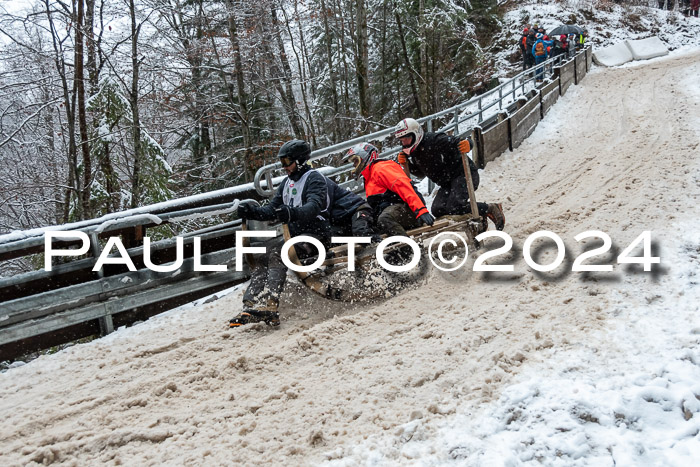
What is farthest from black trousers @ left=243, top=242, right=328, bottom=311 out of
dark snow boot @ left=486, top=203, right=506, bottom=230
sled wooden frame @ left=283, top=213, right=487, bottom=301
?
dark snow boot @ left=486, top=203, right=506, bottom=230

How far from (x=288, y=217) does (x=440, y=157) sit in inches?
103

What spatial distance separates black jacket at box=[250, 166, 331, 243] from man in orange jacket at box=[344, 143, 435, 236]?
651 mm

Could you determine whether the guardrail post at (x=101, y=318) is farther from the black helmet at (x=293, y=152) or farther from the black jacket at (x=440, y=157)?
the black jacket at (x=440, y=157)

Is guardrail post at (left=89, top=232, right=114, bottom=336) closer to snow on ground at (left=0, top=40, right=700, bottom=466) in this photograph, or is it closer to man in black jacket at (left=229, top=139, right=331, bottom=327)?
snow on ground at (left=0, top=40, right=700, bottom=466)

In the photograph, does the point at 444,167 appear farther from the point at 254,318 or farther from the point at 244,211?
the point at 254,318

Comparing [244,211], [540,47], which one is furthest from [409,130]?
[540,47]

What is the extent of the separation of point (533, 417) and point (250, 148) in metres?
14.0

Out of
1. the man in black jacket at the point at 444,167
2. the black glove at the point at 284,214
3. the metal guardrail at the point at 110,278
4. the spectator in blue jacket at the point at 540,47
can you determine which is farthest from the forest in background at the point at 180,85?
the black glove at the point at 284,214

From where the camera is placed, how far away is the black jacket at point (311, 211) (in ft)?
17.1

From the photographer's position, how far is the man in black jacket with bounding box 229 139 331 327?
4.96 meters

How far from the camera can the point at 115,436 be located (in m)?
3.34

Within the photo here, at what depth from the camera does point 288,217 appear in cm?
498

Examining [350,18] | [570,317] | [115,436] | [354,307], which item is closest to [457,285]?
[354,307]

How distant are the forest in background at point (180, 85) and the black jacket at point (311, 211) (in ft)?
27.4
